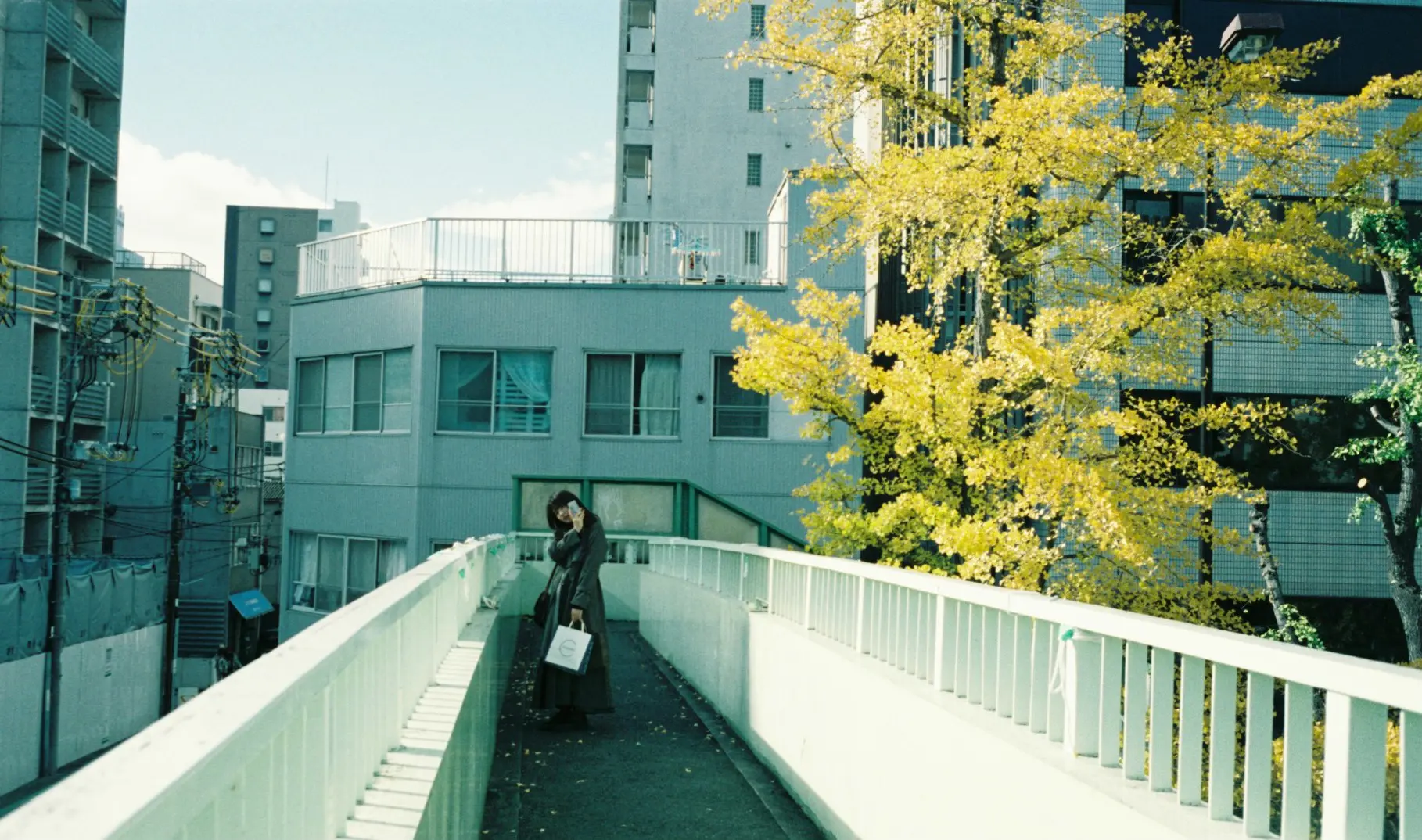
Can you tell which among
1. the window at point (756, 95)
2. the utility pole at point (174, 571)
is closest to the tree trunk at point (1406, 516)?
the utility pole at point (174, 571)

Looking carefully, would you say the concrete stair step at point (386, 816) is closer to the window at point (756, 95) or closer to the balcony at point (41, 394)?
the balcony at point (41, 394)

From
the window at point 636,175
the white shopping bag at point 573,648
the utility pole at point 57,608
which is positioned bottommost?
the utility pole at point 57,608

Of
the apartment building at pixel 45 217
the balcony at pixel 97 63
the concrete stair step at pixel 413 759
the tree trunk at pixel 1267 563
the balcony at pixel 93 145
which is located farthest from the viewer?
the balcony at pixel 97 63

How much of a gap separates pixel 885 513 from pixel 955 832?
6720mm

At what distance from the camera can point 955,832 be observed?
4.54m

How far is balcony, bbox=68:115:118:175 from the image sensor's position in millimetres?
45269

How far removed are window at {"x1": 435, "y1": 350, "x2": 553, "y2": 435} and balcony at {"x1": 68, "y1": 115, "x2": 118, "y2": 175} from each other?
29.4m

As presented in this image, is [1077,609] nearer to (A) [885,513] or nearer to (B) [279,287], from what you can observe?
(A) [885,513]

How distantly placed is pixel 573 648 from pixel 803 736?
2.32m

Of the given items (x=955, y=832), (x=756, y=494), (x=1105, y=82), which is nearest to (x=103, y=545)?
(x=756, y=494)

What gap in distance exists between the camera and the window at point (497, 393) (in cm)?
2372

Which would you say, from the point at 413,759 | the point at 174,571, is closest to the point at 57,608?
the point at 174,571

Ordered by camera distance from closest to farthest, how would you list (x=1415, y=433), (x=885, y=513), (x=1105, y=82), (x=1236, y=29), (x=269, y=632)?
(x=885, y=513) → (x=1236, y=29) → (x=1415, y=433) → (x=1105, y=82) → (x=269, y=632)

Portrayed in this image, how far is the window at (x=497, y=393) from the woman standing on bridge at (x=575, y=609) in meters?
14.6
